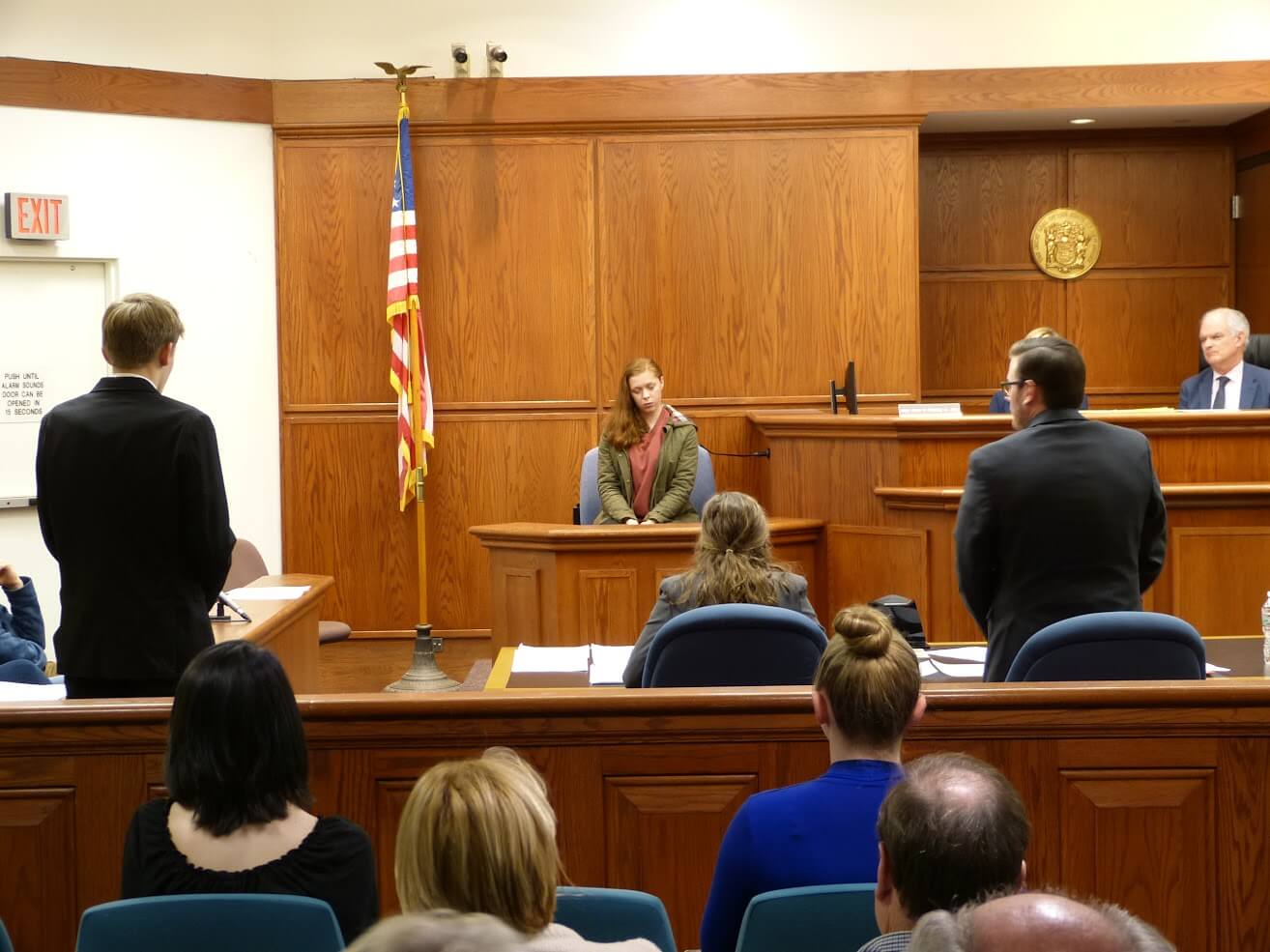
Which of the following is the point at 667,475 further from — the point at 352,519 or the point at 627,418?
the point at 352,519

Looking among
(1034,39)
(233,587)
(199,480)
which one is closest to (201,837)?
(199,480)

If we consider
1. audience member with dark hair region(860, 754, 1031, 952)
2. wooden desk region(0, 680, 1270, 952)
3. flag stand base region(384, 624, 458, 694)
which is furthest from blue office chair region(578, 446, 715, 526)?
audience member with dark hair region(860, 754, 1031, 952)

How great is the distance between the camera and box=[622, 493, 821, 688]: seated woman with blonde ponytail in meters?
3.72

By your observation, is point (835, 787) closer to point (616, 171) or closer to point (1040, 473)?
point (1040, 473)

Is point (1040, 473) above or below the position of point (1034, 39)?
below

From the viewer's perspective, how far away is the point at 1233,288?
9828 millimetres

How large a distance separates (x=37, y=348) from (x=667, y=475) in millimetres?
3500

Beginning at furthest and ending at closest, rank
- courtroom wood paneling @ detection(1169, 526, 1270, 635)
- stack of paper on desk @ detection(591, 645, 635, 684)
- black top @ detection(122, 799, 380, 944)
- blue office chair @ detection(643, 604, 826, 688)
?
courtroom wood paneling @ detection(1169, 526, 1270, 635)
stack of paper on desk @ detection(591, 645, 635, 684)
blue office chair @ detection(643, 604, 826, 688)
black top @ detection(122, 799, 380, 944)

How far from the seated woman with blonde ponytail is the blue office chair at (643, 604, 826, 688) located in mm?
305

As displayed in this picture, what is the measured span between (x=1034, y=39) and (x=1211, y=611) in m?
4.11

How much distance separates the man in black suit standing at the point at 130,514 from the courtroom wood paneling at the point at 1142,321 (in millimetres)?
7584

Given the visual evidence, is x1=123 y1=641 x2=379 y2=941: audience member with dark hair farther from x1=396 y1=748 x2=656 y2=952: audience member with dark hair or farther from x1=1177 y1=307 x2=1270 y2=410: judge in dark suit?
x1=1177 y1=307 x2=1270 y2=410: judge in dark suit

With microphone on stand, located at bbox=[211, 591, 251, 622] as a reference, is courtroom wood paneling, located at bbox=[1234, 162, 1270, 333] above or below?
above

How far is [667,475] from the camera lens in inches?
283
